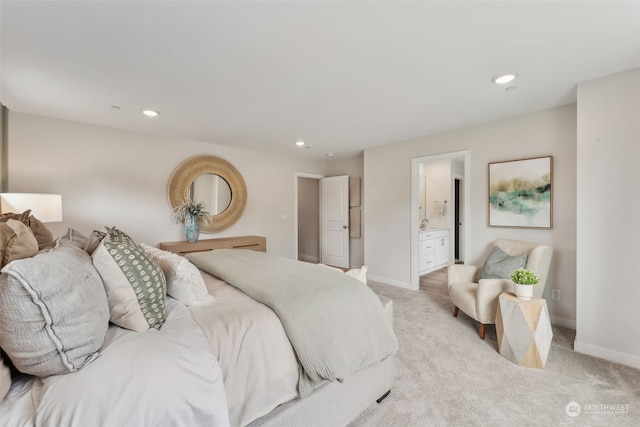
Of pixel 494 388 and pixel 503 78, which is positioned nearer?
pixel 494 388

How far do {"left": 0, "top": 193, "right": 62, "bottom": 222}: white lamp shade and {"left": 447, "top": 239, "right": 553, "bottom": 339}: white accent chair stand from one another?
13.3 ft

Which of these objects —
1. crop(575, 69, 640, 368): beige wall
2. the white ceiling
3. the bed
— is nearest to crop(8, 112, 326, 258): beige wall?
the white ceiling

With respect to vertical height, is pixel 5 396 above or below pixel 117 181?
below

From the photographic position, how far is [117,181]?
3502mm

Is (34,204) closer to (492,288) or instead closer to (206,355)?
(206,355)

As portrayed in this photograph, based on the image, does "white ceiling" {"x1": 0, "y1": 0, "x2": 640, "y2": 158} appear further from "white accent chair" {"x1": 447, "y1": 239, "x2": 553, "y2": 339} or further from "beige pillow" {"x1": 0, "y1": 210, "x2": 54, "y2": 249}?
"white accent chair" {"x1": 447, "y1": 239, "x2": 553, "y2": 339}

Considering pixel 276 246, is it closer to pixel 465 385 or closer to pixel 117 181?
pixel 117 181

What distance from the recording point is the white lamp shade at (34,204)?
2254 mm

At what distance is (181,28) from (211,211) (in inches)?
121

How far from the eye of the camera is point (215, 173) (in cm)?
431

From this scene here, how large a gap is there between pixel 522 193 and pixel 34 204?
193 inches

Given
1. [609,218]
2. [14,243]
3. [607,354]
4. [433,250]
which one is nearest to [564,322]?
[607,354]

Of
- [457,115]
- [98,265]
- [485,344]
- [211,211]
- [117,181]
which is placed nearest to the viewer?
[98,265]

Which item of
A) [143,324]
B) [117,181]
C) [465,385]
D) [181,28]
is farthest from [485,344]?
[117,181]
